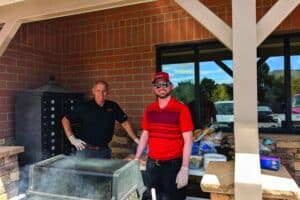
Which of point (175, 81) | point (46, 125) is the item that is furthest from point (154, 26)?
point (46, 125)

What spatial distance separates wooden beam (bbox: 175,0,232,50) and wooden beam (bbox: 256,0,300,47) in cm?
20

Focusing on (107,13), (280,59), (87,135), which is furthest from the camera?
(107,13)

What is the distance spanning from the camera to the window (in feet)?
11.0

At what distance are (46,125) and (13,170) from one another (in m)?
0.67

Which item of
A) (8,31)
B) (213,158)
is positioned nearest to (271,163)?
(213,158)

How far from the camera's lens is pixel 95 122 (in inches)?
122

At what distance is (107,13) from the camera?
168 inches

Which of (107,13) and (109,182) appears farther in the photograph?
(107,13)

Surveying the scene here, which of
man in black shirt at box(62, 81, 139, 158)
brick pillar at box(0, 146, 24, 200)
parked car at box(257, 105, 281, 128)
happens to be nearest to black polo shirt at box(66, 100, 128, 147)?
man in black shirt at box(62, 81, 139, 158)

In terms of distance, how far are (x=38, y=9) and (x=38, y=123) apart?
1462mm

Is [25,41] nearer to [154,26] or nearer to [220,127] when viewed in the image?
[154,26]

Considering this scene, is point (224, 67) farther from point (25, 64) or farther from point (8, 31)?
point (25, 64)

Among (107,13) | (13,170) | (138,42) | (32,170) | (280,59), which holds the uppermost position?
(107,13)

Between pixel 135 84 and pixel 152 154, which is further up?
pixel 135 84
